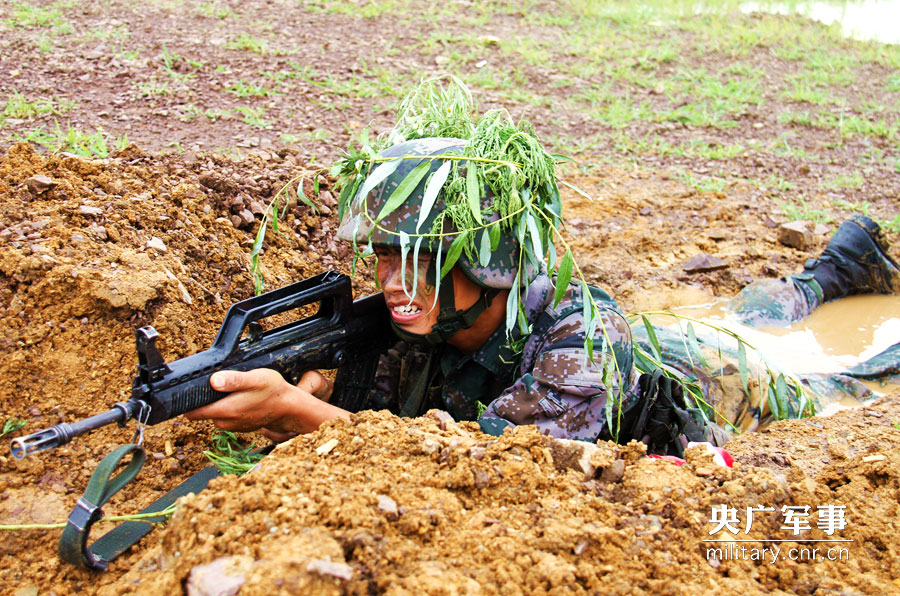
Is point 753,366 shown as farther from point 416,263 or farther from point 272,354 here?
point 272,354

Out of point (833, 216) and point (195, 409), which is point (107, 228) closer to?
point (195, 409)

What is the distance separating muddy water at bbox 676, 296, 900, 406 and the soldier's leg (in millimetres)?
78

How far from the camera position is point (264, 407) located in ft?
8.13

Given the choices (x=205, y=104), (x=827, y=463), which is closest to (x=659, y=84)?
(x=205, y=104)

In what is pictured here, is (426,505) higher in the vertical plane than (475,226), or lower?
lower

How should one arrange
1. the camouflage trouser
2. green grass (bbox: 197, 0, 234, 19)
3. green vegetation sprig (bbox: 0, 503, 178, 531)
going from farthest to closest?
1. green grass (bbox: 197, 0, 234, 19)
2. the camouflage trouser
3. green vegetation sprig (bbox: 0, 503, 178, 531)

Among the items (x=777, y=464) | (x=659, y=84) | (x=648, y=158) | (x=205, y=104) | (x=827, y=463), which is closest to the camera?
(x=777, y=464)

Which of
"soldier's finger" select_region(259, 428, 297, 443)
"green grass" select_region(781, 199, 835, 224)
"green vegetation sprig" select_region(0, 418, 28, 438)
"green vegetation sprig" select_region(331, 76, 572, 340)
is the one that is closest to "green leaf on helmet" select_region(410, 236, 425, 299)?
"green vegetation sprig" select_region(331, 76, 572, 340)

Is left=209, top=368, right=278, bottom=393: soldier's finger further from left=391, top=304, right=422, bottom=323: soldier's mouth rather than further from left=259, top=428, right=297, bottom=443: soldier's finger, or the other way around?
left=391, top=304, right=422, bottom=323: soldier's mouth

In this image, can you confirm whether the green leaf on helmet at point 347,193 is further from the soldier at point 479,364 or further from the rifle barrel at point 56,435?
the rifle barrel at point 56,435

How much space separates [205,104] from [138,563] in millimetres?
3956

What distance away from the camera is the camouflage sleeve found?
2.51m

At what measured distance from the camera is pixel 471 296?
264cm

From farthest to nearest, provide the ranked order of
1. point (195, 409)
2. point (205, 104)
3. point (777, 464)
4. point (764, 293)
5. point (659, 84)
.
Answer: point (659, 84), point (205, 104), point (764, 293), point (777, 464), point (195, 409)
